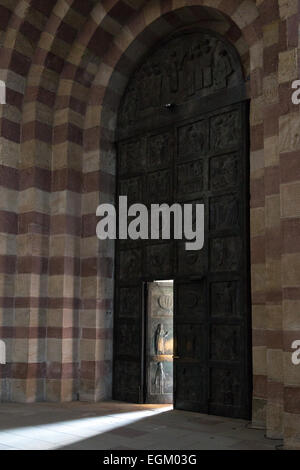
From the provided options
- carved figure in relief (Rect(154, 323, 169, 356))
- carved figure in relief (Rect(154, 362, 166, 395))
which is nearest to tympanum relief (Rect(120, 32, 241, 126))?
carved figure in relief (Rect(154, 323, 169, 356))

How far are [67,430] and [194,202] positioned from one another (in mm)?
4177

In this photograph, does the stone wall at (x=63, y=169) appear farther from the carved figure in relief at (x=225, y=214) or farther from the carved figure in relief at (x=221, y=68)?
the carved figure in relief at (x=225, y=214)

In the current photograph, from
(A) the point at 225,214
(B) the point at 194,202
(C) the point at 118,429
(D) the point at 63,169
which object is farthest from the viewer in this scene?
(D) the point at 63,169

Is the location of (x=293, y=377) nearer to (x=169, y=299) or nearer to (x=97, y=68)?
(x=169, y=299)

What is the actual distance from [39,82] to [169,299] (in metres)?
4.92

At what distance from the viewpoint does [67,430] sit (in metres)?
7.04

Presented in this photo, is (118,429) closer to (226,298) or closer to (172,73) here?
(226,298)

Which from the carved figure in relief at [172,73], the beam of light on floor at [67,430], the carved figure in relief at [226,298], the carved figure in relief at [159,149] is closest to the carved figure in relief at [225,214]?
the carved figure in relief at [226,298]

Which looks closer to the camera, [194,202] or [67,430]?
[67,430]

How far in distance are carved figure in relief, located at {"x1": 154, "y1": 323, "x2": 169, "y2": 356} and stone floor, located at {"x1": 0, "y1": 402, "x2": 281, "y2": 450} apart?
971 millimetres

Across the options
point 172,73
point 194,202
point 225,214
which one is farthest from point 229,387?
point 172,73

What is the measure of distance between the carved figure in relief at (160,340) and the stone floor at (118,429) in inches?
38.2

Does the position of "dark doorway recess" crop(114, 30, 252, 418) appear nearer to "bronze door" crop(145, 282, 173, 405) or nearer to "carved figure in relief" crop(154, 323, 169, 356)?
"bronze door" crop(145, 282, 173, 405)

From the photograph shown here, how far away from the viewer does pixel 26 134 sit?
33.7ft
